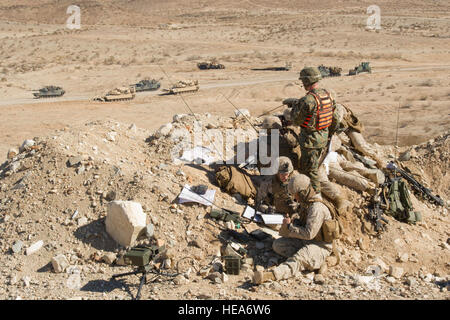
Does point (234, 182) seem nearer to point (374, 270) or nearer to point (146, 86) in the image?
point (374, 270)

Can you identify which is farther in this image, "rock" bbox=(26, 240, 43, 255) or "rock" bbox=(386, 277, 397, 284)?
"rock" bbox=(26, 240, 43, 255)

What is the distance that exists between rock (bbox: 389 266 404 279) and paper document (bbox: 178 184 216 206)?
102 inches

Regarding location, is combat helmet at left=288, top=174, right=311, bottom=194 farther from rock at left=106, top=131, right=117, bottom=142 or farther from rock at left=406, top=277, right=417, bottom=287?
rock at left=106, top=131, right=117, bottom=142

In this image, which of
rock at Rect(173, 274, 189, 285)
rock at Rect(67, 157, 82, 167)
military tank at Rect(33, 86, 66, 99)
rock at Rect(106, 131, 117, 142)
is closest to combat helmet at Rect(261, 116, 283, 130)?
rock at Rect(106, 131, 117, 142)

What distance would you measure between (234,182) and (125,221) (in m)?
1.98

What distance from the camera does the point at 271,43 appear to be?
35.5 meters

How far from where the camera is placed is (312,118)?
636 centimetres

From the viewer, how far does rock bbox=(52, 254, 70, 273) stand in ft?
18.1

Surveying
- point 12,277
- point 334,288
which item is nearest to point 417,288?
point 334,288

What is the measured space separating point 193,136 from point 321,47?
2698 cm

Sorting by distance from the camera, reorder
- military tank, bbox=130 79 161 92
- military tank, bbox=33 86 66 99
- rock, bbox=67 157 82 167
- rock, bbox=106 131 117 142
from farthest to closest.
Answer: military tank, bbox=130 79 161 92 < military tank, bbox=33 86 66 99 < rock, bbox=106 131 117 142 < rock, bbox=67 157 82 167

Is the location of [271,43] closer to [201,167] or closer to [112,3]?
[201,167]

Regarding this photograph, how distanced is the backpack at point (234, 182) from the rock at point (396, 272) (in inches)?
95.6

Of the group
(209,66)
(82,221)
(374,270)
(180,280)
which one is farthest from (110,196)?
(209,66)
